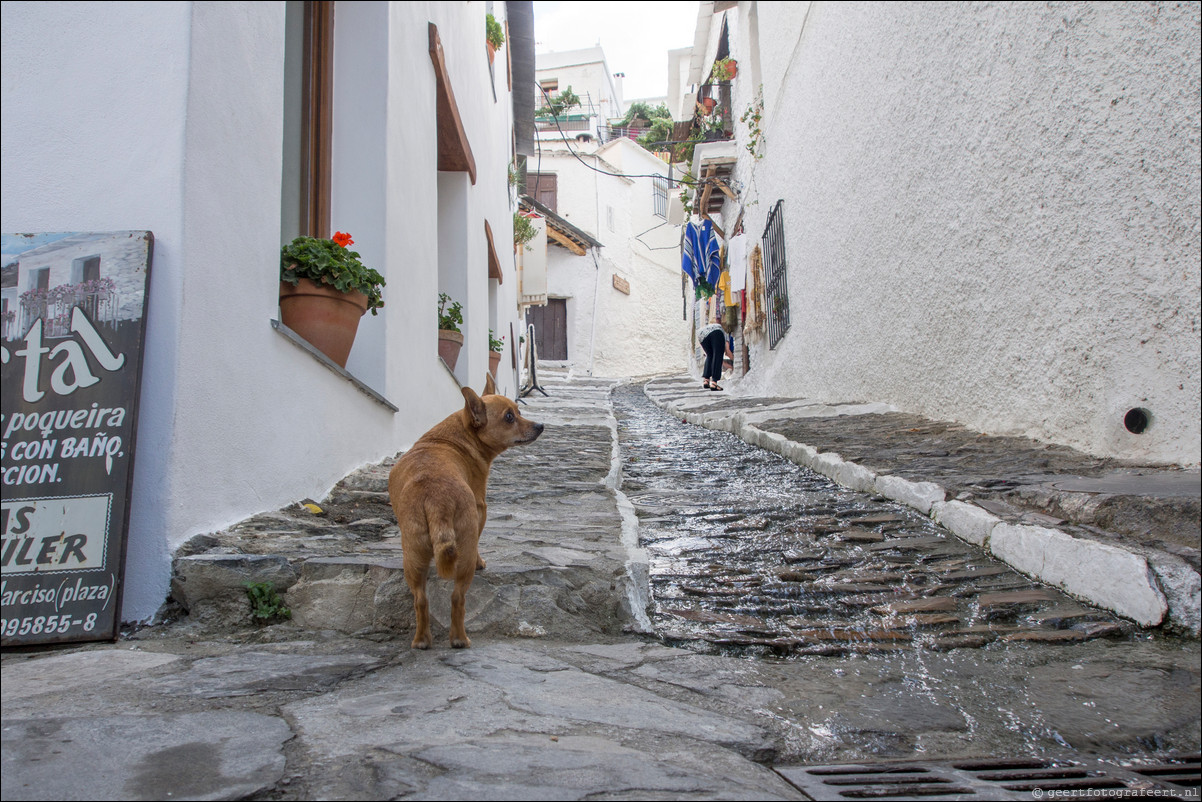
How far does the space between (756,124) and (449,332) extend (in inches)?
358

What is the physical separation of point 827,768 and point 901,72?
6864 millimetres

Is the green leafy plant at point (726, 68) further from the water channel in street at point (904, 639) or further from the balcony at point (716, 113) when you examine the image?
the water channel in street at point (904, 639)

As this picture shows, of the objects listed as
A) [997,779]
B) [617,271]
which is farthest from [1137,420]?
[617,271]

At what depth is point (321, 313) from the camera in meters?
4.22

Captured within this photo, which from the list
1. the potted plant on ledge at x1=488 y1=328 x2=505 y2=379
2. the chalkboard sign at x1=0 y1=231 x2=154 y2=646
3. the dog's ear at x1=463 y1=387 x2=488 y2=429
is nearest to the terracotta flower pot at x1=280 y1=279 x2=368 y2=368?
the dog's ear at x1=463 y1=387 x2=488 y2=429

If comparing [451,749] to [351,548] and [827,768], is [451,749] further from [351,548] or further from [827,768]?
[351,548]

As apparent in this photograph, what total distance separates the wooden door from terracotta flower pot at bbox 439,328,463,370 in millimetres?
21019

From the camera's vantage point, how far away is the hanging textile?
16.7 m

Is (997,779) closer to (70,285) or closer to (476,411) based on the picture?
(476,411)

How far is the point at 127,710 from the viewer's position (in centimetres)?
195

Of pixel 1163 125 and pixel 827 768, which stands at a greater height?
pixel 1163 125

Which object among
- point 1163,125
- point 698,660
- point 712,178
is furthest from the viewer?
point 712,178

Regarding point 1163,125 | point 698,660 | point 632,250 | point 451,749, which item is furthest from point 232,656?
point 632,250

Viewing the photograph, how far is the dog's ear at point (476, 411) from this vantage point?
11.2 ft
